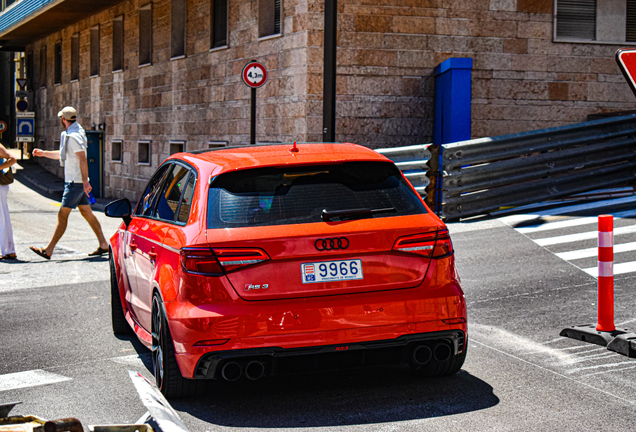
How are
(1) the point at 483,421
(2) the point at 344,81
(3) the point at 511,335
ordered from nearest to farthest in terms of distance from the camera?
1. (1) the point at 483,421
2. (3) the point at 511,335
3. (2) the point at 344,81

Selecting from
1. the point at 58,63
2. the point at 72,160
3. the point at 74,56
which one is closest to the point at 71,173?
the point at 72,160

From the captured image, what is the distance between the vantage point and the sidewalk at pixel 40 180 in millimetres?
27922

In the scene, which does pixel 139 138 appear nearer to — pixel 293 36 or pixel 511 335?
pixel 293 36

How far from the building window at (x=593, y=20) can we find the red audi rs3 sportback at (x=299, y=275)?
13696 millimetres

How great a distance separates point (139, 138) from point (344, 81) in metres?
10.3

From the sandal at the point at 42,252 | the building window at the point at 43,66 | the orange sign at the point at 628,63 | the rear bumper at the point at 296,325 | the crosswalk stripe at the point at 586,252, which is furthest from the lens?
the building window at the point at 43,66

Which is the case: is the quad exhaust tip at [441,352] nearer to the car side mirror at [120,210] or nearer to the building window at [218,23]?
the car side mirror at [120,210]

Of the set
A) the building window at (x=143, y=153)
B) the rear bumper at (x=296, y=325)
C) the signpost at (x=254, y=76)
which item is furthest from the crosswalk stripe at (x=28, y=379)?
the building window at (x=143, y=153)

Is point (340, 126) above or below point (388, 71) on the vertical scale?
below

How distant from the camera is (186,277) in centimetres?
466

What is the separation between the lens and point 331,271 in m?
4.65

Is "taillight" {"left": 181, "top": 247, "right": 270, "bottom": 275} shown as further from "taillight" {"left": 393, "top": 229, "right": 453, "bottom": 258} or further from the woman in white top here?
the woman in white top

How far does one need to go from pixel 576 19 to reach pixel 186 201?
570 inches

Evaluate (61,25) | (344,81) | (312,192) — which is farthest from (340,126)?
(61,25)
